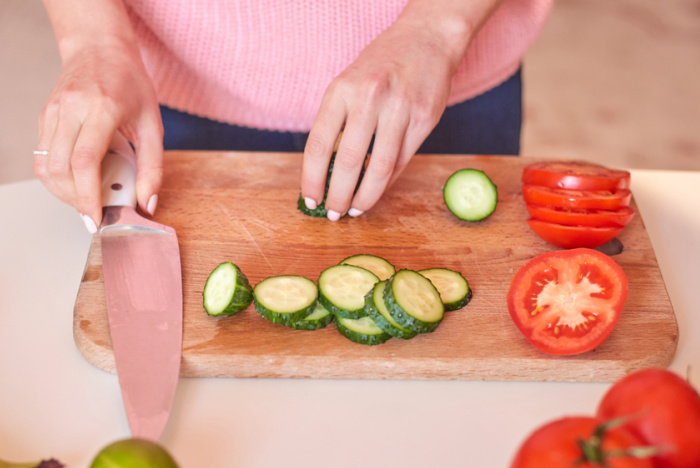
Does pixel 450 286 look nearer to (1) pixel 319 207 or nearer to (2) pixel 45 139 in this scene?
(1) pixel 319 207

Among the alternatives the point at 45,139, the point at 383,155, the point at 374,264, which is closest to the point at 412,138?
the point at 383,155

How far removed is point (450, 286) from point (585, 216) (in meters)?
0.42

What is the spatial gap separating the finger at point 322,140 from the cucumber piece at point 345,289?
1.02 feet

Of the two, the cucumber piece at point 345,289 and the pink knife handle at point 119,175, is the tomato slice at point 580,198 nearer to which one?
the cucumber piece at point 345,289

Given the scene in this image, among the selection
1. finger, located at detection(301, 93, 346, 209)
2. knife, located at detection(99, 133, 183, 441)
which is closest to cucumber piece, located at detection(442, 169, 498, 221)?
finger, located at detection(301, 93, 346, 209)

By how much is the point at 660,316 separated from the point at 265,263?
936 millimetres

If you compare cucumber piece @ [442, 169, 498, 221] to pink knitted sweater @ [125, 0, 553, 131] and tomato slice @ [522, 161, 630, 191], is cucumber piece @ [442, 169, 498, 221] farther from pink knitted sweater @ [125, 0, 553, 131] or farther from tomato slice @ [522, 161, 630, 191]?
pink knitted sweater @ [125, 0, 553, 131]

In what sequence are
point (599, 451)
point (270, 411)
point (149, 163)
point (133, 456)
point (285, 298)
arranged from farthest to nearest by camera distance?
point (149, 163), point (285, 298), point (270, 411), point (133, 456), point (599, 451)

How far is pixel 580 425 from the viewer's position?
2.46 ft

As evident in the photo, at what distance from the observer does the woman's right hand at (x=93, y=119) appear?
59.6 inches

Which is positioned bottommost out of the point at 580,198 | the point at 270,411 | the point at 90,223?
the point at 270,411

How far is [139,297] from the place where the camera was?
1.39m

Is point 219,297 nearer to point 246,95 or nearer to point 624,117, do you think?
point 246,95

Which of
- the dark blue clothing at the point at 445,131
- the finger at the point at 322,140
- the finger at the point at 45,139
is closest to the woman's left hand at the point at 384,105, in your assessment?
the finger at the point at 322,140
